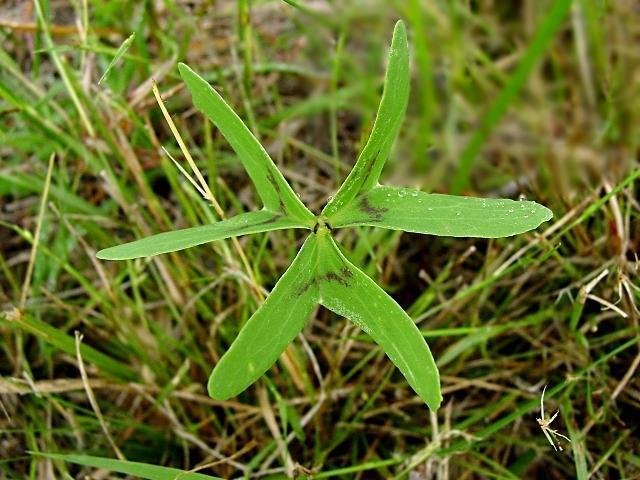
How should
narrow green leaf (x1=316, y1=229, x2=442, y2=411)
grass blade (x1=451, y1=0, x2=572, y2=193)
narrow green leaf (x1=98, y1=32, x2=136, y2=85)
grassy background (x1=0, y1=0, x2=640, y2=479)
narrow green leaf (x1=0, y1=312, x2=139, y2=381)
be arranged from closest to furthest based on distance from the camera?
narrow green leaf (x1=316, y1=229, x2=442, y2=411) < narrow green leaf (x1=98, y1=32, x2=136, y2=85) < narrow green leaf (x1=0, y1=312, x2=139, y2=381) < grassy background (x1=0, y1=0, x2=640, y2=479) < grass blade (x1=451, y1=0, x2=572, y2=193)

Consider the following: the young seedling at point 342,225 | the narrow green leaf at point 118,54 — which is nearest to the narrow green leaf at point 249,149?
the young seedling at point 342,225

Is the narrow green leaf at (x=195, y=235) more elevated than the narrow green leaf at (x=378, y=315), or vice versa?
the narrow green leaf at (x=195, y=235)

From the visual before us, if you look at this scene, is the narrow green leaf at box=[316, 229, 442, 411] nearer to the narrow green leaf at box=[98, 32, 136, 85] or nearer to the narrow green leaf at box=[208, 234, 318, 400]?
the narrow green leaf at box=[208, 234, 318, 400]

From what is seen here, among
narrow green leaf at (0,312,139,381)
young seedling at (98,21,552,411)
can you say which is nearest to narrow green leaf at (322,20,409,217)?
young seedling at (98,21,552,411)


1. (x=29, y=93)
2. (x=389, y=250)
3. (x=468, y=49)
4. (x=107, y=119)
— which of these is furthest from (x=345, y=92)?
(x=29, y=93)

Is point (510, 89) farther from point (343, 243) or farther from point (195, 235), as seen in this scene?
point (195, 235)

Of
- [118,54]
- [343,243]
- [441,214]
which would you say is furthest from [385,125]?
[343,243]

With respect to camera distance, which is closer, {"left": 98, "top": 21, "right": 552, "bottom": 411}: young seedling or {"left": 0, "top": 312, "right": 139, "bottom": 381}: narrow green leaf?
{"left": 98, "top": 21, "right": 552, "bottom": 411}: young seedling

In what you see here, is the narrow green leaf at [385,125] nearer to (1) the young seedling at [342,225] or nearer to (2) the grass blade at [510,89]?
(1) the young seedling at [342,225]
